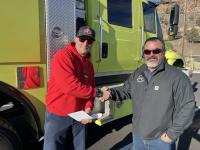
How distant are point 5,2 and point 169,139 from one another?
208cm

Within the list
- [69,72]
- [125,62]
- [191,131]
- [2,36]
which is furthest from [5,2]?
[191,131]

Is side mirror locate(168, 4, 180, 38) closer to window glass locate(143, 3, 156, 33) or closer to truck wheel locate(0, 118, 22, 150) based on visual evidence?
window glass locate(143, 3, 156, 33)

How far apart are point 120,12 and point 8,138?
300 centimetres

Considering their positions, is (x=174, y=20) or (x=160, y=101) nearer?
(x=160, y=101)

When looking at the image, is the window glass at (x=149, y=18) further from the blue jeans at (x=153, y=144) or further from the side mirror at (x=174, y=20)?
the blue jeans at (x=153, y=144)

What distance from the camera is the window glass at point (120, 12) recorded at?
5657mm

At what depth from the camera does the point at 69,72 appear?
3.49 m

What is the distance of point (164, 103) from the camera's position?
10.6ft

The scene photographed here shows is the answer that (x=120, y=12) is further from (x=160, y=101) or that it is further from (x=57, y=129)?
(x=160, y=101)

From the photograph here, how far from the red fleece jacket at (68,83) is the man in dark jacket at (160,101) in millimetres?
541

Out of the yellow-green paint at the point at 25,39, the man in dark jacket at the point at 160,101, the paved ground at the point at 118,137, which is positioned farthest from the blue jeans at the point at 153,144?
the paved ground at the point at 118,137

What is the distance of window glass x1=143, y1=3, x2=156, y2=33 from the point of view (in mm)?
6848

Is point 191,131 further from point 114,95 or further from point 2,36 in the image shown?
point 2,36

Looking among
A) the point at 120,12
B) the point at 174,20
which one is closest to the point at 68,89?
the point at 120,12
